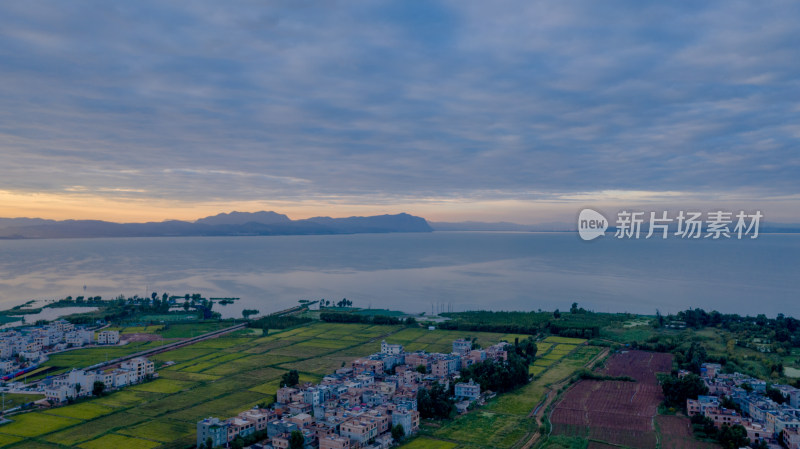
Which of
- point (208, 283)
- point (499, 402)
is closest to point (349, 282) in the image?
point (208, 283)

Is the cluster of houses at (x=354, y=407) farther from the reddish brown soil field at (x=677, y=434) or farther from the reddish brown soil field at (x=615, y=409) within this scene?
the reddish brown soil field at (x=677, y=434)

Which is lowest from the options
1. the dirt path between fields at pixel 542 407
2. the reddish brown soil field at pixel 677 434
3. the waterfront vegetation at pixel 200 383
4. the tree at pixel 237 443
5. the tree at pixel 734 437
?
the waterfront vegetation at pixel 200 383

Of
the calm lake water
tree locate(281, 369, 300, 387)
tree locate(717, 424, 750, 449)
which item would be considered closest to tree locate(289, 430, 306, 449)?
tree locate(281, 369, 300, 387)

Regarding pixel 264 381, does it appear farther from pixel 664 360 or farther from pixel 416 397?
pixel 664 360

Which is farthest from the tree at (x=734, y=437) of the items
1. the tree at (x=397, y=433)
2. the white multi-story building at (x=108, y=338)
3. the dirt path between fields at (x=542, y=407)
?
the white multi-story building at (x=108, y=338)

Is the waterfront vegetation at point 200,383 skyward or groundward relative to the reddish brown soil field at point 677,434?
groundward

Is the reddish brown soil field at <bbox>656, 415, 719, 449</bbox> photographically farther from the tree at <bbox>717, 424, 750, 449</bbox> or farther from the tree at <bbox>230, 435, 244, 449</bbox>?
the tree at <bbox>230, 435, 244, 449</bbox>
